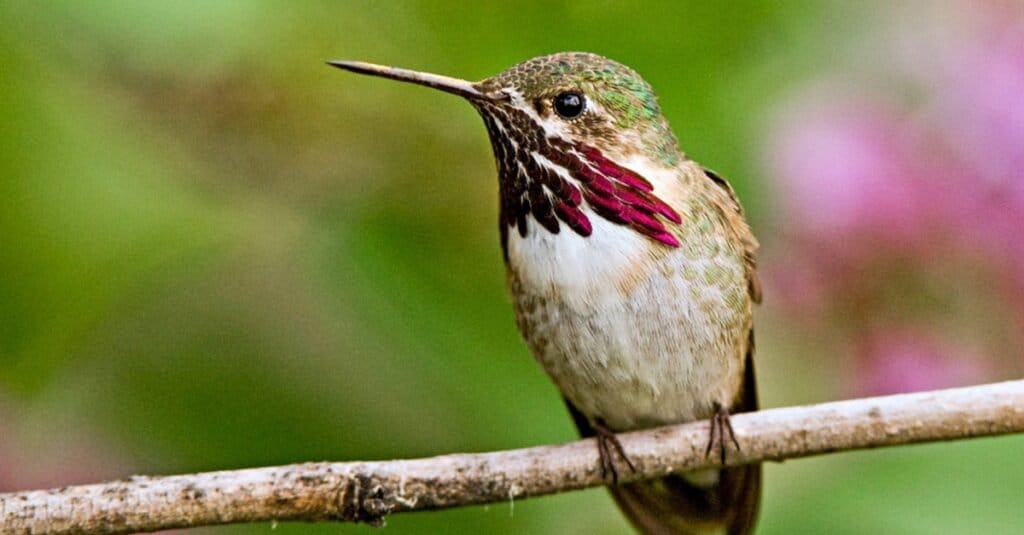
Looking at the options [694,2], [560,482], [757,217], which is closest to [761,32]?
[694,2]

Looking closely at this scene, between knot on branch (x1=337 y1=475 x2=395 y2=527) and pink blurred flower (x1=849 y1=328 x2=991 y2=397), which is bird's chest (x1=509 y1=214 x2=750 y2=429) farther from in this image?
knot on branch (x1=337 y1=475 x2=395 y2=527)

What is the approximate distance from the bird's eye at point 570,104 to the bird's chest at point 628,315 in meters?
0.19

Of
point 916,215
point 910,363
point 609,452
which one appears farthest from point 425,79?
point 910,363

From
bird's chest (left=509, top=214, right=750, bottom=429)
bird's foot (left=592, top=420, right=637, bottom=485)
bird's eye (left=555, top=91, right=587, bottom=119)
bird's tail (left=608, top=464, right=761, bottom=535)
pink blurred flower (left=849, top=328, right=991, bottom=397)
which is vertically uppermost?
bird's eye (left=555, top=91, right=587, bottom=119)

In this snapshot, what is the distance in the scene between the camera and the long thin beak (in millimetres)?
1780

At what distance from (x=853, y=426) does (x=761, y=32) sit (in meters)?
0.65

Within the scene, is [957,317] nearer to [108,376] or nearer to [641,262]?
[641,262]

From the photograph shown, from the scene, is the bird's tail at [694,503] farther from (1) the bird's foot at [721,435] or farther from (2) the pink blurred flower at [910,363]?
(1) the bird's foot at [721,435]

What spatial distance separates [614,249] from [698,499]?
96 cm

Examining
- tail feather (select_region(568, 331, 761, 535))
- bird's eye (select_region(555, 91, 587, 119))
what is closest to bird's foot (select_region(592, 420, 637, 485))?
tail feather (select_region(568, 331, 761, 535))

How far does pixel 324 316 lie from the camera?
Answer: 8.13ft

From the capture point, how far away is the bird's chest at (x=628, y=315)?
2.23 metres

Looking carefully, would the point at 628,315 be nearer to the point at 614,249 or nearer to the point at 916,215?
the point at 614,249

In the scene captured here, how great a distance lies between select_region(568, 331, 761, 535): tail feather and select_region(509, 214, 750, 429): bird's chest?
0.68 feet
